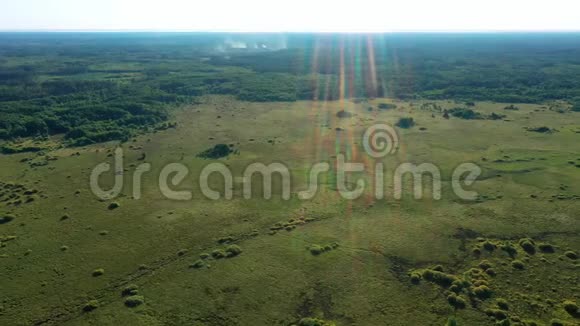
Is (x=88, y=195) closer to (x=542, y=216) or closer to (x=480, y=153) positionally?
(x=542, y=216)

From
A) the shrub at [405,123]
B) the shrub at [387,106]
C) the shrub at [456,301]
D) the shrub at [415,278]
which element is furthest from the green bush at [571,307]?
the shrub at [387,106]

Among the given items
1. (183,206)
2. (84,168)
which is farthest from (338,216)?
(84,168)

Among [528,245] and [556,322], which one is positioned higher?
[528,245]

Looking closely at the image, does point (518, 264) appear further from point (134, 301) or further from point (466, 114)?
point (466, 114)

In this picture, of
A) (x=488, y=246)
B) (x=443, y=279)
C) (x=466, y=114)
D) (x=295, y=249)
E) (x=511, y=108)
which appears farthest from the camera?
(x=511, y=108)

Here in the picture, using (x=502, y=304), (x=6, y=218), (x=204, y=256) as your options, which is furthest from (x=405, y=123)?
(x=6, y=218)

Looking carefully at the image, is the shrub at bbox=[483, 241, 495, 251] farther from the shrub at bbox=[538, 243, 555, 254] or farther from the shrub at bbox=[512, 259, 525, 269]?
the shrub at bbox=[538, 243, 555, 254]

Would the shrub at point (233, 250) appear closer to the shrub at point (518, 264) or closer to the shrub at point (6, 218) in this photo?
the shrub at point (518, 264)
